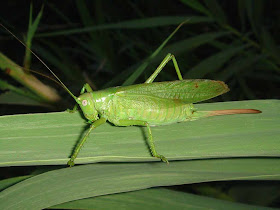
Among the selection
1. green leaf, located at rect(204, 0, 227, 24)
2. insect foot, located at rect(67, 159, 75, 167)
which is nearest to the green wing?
insect foot, located at rect(67, 159, 75, 167)

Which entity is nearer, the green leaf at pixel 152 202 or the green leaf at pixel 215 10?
the green leaf at pixel 152 202

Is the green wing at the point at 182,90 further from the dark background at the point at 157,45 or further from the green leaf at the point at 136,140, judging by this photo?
the dark background at the point at 157,45

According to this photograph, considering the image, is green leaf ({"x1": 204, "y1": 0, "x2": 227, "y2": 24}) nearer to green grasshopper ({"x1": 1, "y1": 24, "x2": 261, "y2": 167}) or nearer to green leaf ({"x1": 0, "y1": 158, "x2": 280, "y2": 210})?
green grasshopper ({"x1": 1, "y1": 24, "x2": 261, "y2": 167})

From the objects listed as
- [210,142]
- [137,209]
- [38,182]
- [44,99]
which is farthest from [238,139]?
[44,99]

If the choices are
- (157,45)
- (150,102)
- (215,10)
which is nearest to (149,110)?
(150,102)

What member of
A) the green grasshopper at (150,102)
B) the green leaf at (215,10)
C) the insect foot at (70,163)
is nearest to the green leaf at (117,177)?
the insect foot at (70,163)

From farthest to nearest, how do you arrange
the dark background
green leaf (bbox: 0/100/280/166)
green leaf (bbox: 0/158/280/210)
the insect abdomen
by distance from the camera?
the dark background < the insect abdomen < green leaf (bbox: 0/100/280/166) < green leaf (bbox: 0/158/280/210)
